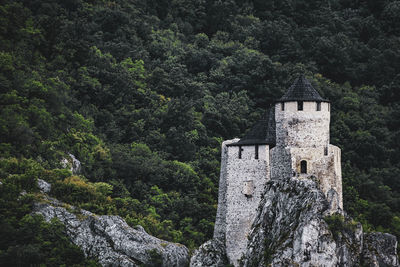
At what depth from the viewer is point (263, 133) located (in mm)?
56781

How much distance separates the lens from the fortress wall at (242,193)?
55656 millimetres

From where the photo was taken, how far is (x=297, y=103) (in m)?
54.2

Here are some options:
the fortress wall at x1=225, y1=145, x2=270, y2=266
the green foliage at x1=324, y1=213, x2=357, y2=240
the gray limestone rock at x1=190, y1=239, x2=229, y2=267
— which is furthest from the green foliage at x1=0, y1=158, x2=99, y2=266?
the green foliage at x1=324, y1=213, x2=357, y2=240

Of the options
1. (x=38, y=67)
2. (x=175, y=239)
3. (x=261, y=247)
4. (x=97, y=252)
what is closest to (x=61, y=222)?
(x=97, y=252)

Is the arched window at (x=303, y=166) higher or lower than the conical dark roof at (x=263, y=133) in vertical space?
lower

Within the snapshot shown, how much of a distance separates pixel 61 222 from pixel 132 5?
49.2m

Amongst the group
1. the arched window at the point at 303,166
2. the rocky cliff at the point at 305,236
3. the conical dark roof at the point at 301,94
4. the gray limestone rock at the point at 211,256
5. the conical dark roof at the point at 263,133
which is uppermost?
the conical dark roof at the point at 301,94

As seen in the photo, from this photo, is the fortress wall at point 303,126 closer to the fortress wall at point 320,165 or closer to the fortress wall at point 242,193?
the fortress wall at point 320,165

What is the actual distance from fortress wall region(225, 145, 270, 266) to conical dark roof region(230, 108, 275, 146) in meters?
0.30

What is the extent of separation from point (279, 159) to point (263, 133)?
2977mm

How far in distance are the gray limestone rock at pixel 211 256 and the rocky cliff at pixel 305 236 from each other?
2920 mm

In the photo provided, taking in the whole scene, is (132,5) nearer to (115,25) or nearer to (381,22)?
(115,25)

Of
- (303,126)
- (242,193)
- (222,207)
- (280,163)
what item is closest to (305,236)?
(280,163)

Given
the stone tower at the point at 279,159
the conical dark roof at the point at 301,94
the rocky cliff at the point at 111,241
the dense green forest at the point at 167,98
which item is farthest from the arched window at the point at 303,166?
the dense green forest at the point at 167,98
